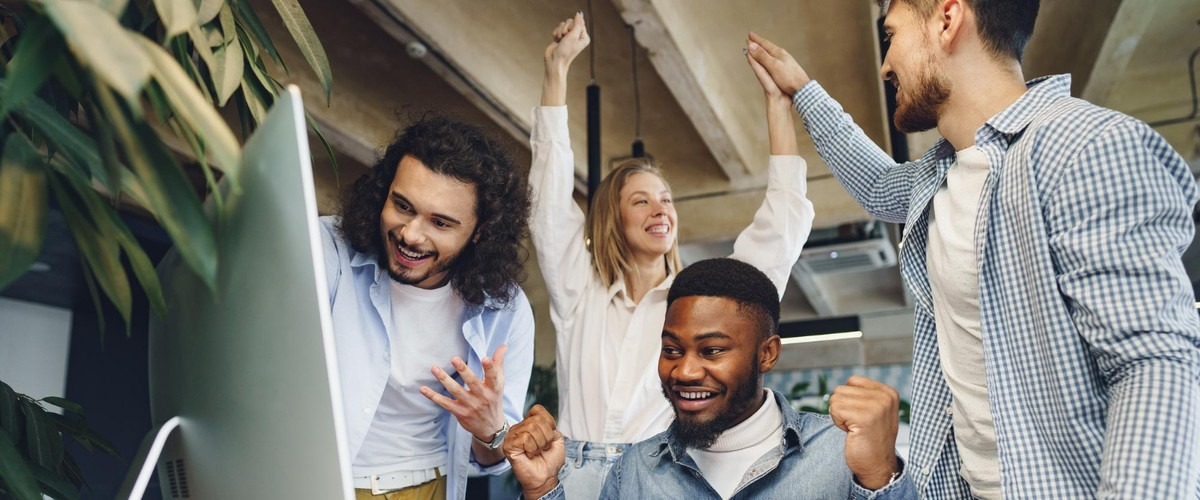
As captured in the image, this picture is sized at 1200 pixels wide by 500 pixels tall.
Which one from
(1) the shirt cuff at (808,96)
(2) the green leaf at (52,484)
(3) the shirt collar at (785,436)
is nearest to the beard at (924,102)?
(1) the shirt cuff at (808,96)

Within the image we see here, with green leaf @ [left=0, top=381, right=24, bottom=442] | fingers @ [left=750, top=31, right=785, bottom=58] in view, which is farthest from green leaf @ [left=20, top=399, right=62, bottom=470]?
fingers @ [left=750, top=31, right=785, bottom=58]

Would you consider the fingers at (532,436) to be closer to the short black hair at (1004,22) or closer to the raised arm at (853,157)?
the raised arm at (853,157)

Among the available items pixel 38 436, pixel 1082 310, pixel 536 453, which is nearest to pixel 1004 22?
pixel 1082 310

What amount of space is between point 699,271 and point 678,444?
0.34 meters

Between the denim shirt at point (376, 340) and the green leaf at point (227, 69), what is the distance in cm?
62

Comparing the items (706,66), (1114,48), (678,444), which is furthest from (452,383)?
(1114,48)

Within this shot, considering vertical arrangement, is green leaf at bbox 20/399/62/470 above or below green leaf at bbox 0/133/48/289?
below

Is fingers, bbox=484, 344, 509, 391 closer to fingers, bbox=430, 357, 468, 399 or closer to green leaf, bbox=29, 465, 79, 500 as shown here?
fingers, bbox=430, 357, 468, 399

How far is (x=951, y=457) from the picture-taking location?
1.26m

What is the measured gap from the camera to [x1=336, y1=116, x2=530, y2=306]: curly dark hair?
5.73 feet

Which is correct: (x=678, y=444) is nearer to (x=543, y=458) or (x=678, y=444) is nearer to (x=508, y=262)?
(x=543, y=458)

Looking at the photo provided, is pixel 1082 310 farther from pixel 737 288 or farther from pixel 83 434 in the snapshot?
pixel 83 434

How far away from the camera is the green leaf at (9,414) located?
116 centimetres

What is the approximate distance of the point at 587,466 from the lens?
187 cm
